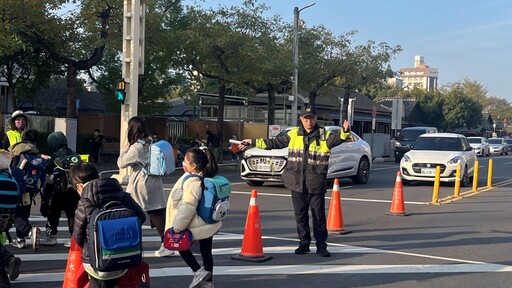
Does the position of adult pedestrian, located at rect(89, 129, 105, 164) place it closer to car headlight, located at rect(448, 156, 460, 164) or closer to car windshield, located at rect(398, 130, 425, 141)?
car headlight, located at rect(448, 156, 460, 164)

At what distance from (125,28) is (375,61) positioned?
22994mm

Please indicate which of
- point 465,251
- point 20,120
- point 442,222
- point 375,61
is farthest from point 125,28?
point 375,61

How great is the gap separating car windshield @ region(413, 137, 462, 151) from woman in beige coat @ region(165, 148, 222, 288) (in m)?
14.6

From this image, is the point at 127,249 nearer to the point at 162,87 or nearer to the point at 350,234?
the point at 350,234

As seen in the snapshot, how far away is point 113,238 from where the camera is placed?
189 inches

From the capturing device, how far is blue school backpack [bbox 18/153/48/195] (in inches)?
313

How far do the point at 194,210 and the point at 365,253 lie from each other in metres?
3.50

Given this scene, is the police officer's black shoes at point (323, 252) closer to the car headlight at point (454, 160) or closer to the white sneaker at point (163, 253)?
the white sneaker at point (163, 253)

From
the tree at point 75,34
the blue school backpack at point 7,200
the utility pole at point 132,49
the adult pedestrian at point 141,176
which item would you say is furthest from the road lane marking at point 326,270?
the tree at point 75,34

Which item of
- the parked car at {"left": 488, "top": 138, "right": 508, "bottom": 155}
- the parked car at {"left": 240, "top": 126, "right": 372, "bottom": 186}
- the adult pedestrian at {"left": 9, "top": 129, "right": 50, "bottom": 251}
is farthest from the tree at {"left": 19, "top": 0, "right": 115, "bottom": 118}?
the parked car at {"left": 488, "top": 138, "right": 508, "bottom": 155}

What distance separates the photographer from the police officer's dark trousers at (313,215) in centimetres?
820

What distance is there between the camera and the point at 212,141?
26.0 m

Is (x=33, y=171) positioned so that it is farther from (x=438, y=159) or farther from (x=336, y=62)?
(x=336, y=62)

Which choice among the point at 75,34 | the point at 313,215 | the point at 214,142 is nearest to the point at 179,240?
the point at 313,215
